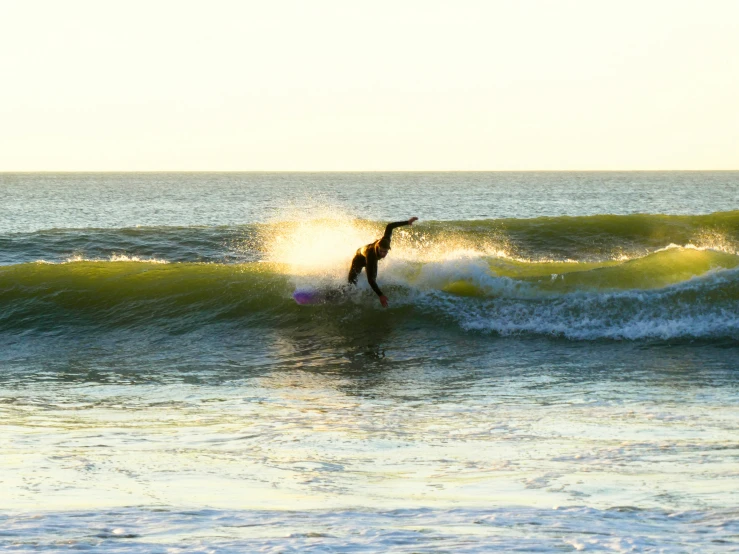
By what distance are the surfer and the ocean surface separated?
2.51 feet

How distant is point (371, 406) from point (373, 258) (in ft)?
17.0

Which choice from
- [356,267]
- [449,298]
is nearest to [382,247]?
[356,267]

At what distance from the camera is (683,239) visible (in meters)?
30.2

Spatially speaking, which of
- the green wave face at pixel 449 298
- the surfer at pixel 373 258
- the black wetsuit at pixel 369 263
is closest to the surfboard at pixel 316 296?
the green wave face at pixel 449 298

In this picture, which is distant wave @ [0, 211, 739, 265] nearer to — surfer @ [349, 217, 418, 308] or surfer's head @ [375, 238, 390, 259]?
surfer @ [349, 217, 418, 308]

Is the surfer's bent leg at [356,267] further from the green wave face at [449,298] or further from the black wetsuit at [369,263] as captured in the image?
the green wave face at [449,298]

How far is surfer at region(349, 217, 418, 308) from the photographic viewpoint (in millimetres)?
13005

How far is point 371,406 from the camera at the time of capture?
29.9ft

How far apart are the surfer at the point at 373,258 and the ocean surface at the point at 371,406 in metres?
0.76

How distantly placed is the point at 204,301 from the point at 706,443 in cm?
1103

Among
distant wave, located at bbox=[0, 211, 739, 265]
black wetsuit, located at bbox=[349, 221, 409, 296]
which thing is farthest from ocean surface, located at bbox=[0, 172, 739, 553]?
distant wave, located at bbox=[0, 211, 739, 265]

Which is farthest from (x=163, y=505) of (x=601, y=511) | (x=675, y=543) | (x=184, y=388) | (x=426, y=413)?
(x=184, y=388)

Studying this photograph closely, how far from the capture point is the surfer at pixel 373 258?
13.0 m

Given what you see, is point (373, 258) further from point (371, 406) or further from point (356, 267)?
point (371, 406)
